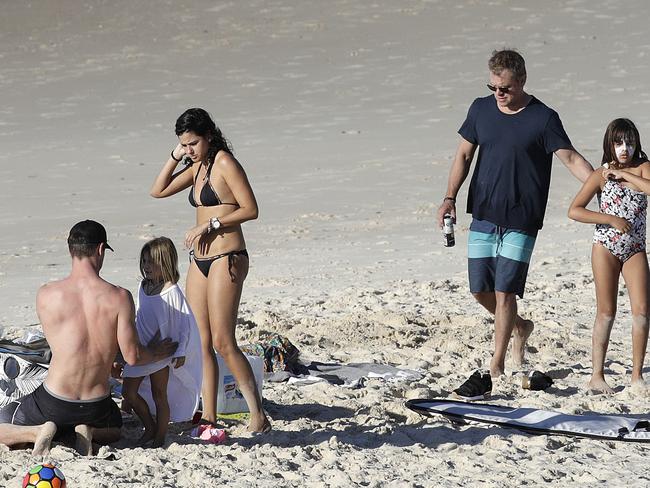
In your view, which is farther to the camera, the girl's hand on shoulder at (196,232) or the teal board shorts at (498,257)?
the teal board shorts at (498,257)

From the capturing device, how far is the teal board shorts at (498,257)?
24.4 feet

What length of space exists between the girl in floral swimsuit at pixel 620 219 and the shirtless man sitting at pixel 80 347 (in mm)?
2738

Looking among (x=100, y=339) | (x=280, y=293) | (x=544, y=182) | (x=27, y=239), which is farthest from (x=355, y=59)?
(x=100, y=339)

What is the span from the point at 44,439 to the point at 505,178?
3053mm

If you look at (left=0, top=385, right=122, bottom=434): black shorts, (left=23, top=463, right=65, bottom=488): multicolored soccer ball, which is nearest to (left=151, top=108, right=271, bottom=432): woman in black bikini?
(left=0, top=385, right=122, bottom=434): black shorts

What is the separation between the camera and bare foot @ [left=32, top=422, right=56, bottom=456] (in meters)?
5.84

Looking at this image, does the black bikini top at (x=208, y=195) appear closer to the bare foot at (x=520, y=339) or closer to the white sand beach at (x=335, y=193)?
the white sand beach at (x=335, y=193)

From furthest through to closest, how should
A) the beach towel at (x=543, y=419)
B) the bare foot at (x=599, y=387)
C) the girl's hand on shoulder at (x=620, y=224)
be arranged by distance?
the bare foot at (x=599, y=387), the girl's hand on shoulder at (x=620, y=224), the beach towel at (x=543, y=419)

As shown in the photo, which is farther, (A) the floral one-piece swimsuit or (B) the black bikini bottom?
(A) the floral one-piece swimsuit

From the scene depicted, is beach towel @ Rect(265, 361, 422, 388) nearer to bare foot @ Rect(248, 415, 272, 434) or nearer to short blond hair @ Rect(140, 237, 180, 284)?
bare foot @ Rect(248, 415, 272, 434)

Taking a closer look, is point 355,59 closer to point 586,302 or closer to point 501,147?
point 586,302

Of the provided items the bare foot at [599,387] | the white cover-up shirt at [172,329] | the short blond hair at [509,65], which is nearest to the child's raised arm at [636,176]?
the short blond hair at [509,65]

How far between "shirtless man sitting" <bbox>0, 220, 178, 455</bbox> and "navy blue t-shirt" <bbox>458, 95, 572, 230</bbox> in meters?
2.44

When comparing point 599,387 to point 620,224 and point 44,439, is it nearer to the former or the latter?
point 620,224
